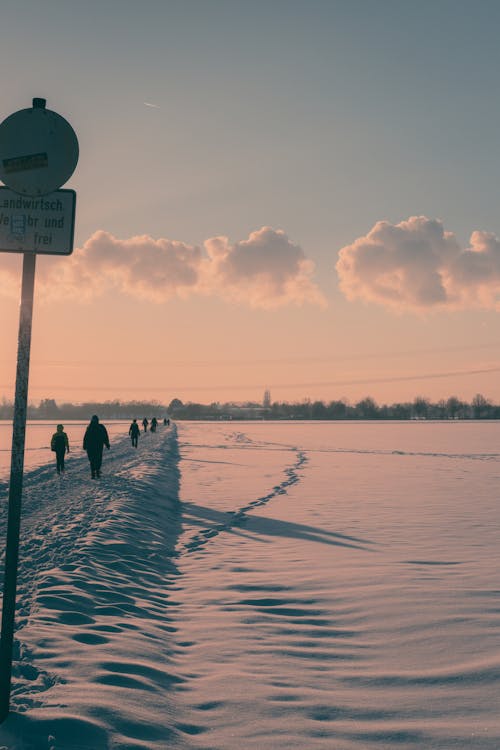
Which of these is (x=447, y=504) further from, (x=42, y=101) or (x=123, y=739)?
(x=42, y=101)

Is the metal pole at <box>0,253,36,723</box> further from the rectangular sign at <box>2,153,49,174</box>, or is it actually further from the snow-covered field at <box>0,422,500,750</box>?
the rectangular sign at <box>2,153,49,174</box>

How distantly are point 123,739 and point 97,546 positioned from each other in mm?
4890

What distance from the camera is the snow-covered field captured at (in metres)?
3.10

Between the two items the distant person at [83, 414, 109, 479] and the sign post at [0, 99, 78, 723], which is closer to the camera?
the sign post at [0, 99, 78, 723]

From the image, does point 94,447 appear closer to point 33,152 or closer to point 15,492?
point 15,492

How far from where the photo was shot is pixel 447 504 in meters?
Answer: 11.9

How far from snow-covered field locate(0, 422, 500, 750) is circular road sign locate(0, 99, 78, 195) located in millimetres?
2912

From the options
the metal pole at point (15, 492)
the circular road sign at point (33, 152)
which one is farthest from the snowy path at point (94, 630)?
the circular road sign at point (33, 152)

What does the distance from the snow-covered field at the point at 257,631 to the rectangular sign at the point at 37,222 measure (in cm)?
255

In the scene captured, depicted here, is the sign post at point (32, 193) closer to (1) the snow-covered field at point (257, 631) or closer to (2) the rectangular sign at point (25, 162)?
(2) the rectangular sign at point (25, 162)

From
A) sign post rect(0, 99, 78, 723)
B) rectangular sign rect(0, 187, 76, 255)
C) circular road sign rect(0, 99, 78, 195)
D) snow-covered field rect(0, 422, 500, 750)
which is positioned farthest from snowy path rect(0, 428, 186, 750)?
circular road sign rect(0, 99, 78, 195)

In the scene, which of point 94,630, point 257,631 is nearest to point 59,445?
point 94,630

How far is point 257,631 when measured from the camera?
4.72 m

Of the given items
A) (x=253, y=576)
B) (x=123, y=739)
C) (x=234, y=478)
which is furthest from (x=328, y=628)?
(x=234, y=478)
